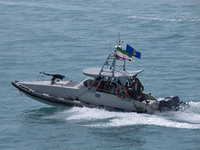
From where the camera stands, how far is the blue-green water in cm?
2688

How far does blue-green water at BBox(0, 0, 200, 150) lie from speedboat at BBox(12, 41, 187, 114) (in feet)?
1.88

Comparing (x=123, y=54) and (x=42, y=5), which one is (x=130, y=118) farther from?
(x=42, y=5)

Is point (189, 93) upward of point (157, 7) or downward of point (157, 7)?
downward

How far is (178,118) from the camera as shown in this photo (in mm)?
28641

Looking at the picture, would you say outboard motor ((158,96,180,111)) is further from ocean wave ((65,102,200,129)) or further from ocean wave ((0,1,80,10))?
ocean wave ((0,1,80,10))

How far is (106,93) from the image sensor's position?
29.1m

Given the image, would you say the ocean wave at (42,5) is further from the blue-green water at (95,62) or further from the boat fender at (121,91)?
the boat fender at (121,91)

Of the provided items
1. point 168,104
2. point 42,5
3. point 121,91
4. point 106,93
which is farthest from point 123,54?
point 42,5

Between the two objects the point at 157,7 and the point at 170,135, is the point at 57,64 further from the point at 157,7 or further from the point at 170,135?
the point at 157,7

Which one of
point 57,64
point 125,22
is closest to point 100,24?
point 125,22

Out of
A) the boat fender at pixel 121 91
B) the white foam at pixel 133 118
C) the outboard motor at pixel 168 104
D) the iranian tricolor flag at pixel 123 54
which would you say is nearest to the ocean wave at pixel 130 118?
the white foam at pixel 133 118

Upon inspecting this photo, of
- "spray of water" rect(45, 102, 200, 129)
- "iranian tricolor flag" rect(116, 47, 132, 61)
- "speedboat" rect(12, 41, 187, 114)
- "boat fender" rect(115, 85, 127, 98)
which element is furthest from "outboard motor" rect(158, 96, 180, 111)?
"iranian tricolor flag" rect(116, 47, 132, 61)

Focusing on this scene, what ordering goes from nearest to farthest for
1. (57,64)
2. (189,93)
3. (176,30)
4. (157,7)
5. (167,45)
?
1. (189,93)
2. (57,64)
3. (167,45)
4. (176,30)
5. (157,7)

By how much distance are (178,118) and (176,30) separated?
1201 inches
